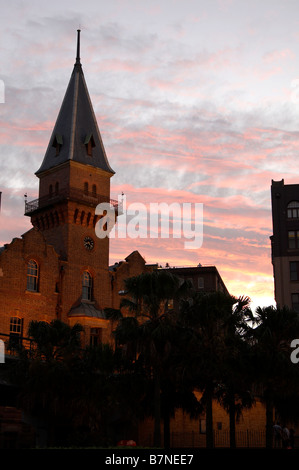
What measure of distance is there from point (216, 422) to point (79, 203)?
21.6m

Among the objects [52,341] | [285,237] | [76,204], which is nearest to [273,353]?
[52,341]

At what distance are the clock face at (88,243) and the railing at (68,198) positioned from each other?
3028 millimetres

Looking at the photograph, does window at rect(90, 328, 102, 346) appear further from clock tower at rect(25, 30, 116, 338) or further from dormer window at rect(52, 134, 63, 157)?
dormer window at rect(52, 134, 63, 157)

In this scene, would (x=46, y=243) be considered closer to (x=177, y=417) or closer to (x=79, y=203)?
(x=79, y=203)

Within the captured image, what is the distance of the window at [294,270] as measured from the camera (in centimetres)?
8131

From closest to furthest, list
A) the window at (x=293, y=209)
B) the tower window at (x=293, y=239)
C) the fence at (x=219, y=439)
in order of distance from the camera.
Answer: the fence at (x=219, y=439) → the tower window at (x=293, y=239) → the window at (x=293, y=209)

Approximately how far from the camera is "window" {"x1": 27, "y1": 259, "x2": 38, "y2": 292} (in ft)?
180

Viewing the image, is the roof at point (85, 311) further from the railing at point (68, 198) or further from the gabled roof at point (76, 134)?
the gabled roof at point (76, 134)

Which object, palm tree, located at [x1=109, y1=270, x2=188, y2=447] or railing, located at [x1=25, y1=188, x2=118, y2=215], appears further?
railing, located at [x1=25, y1=188, x2=118, y2=215]

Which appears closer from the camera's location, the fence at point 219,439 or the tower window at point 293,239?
the fence at point 219,439

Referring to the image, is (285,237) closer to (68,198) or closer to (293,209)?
(293,209)

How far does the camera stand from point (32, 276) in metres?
55.1

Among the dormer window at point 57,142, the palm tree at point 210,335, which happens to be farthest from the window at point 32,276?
the palm tree at point 210,335

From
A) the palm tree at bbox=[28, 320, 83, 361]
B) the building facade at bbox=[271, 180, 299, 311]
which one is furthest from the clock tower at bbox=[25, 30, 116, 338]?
the building facade at bbox=[271, 180, 299, 311]
